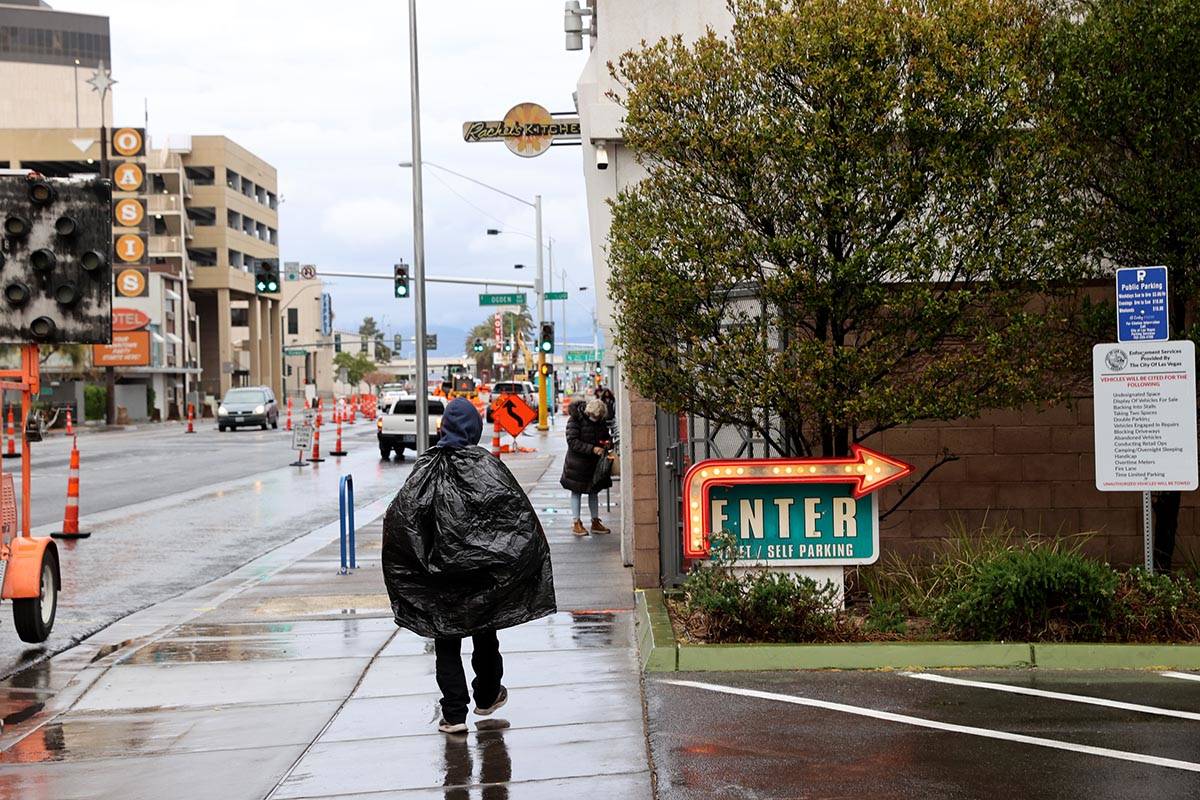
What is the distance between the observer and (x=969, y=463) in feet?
38.9

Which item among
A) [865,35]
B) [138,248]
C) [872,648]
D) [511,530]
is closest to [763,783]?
[511,530]

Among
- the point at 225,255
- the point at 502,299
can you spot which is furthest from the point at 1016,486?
the point at 225,255

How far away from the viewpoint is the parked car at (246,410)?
5509 centimetres

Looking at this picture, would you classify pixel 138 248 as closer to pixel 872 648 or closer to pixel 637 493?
pixel 637 493

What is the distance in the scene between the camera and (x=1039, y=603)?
9.01m

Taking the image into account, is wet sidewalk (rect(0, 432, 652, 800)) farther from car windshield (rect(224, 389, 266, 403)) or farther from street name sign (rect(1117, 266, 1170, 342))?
car windshield (rect(224, 389, 266, 403))

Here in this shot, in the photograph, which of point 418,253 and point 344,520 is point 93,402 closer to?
point 418,253

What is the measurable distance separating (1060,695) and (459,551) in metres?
3.45

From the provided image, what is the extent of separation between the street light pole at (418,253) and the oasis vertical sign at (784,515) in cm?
1519

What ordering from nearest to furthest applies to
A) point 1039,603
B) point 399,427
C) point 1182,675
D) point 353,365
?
point 1182,675, point 1039,603, point 399,427, point 353,365

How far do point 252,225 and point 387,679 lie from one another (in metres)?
109

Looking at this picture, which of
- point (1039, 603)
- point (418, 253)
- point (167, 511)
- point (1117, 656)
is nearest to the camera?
point (1117, 656)

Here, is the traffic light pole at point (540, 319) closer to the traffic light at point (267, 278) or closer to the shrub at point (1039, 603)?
the traffic light at point (267, 278)

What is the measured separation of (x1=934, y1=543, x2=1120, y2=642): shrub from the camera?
8.95m
